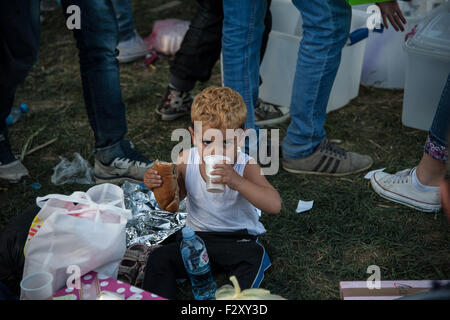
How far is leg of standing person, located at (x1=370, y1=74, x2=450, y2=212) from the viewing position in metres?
2.08

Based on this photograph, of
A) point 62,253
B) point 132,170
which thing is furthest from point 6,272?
point 132,170

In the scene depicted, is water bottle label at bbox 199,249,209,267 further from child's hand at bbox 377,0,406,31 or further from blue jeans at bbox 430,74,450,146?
child's hand at bbox 377,0,406,31

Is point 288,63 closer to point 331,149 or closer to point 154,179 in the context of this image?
point 331,149

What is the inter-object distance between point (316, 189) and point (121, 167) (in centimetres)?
99

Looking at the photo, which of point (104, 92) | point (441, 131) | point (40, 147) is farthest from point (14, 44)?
point (441, 131)

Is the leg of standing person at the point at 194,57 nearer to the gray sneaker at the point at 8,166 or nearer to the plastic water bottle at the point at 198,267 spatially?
the gray sneaker at the point at 8,166

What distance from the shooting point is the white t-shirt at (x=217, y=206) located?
185 cm

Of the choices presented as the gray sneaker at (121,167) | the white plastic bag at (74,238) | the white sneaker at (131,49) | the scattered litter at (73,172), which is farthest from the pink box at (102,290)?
the white sneaker at (131,49)

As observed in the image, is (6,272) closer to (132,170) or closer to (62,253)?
(62,253)

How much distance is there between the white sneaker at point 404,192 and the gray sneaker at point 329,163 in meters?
0.15

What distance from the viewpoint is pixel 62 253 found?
→ 65.1 inches

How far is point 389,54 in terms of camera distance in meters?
3.28

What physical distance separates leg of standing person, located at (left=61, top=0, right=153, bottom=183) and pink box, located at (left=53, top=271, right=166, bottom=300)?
37.1 inches
